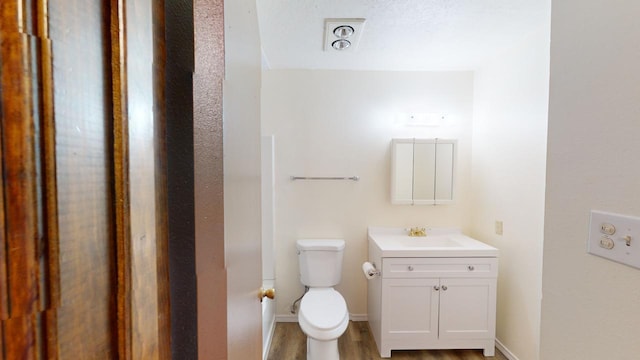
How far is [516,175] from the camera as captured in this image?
1912mm

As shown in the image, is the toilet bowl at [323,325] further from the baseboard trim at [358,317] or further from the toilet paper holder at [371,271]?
the baseboard trim at [358,317]

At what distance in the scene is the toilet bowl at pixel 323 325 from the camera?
169cm

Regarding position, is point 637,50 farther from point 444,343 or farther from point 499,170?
point 444,343

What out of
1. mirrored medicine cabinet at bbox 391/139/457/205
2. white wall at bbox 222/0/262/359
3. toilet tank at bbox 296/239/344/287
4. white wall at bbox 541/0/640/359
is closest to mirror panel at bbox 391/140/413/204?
mirrored medicine cabinet at bbox 391/139/457/205

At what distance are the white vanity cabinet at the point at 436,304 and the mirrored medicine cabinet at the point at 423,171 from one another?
2.02 feet

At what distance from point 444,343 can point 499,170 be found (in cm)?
135

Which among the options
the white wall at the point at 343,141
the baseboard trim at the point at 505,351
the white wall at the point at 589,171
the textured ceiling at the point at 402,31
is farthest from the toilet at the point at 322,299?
the textured ceiling at the point at 402,31

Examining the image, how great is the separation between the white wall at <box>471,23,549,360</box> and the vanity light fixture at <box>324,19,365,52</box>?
3.73 ft

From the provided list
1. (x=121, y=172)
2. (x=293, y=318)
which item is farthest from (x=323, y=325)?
(x=121, y=172)

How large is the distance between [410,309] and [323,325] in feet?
2.25

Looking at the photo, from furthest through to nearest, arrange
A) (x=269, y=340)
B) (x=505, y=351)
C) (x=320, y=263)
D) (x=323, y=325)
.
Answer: (x=320, y=263) → (x=269, y=340) → (x=505, y=351) → (x=323, y=325)

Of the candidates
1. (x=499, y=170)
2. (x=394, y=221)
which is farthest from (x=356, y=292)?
(x=499, y=170)

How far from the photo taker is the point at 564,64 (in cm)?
87

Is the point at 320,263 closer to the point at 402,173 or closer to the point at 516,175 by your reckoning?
the point at 402,173
